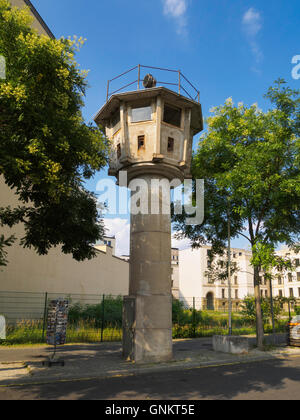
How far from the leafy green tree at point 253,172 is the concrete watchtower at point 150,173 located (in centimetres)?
265

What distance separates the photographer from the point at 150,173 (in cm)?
1402

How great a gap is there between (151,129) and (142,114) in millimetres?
866

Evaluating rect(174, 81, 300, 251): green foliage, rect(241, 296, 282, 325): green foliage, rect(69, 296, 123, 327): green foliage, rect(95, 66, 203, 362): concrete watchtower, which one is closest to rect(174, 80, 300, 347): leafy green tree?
rect(174, 81, 300, 251): green foliage

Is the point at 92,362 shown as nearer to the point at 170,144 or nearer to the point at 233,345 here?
the point at 233,345

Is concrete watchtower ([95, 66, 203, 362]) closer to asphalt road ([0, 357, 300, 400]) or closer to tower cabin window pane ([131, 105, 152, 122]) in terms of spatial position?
tower cabin window pane ([131, 105, 152, 122])

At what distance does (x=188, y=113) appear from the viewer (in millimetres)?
14766

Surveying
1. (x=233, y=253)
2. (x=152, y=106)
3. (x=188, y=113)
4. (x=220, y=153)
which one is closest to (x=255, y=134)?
(x=220, y=153)

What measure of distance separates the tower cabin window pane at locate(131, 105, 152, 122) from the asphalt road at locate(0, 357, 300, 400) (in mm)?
9881

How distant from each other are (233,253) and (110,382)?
7088cm

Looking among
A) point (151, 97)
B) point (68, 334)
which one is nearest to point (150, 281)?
point (151, 97)

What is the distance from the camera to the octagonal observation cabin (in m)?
13.6

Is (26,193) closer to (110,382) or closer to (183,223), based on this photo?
(110,382)

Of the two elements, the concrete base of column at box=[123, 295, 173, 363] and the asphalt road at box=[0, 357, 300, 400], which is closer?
the asphalt road at box=[0, 357, 300, 400]

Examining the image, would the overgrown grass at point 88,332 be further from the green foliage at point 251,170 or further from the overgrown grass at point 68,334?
the green foliage at point 251,170
